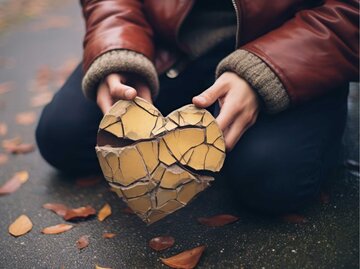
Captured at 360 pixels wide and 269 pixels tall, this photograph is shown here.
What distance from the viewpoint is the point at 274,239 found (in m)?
1.45

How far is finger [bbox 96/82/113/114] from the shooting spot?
146 cm

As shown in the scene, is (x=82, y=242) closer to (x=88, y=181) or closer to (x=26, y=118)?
(x=88, y=181)

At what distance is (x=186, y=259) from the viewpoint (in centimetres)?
138

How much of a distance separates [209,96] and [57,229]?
82cm

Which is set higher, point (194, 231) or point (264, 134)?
point (264, 134)

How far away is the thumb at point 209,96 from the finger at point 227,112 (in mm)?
36

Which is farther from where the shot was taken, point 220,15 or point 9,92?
point 9,92

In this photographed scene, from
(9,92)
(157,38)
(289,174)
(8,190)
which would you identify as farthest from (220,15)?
(9,92)

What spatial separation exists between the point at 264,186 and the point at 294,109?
30 cm

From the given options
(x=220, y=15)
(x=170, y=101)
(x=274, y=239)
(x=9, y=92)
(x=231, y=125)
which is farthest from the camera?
(x=9, y=92)

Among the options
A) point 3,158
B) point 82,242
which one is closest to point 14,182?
point 3,158

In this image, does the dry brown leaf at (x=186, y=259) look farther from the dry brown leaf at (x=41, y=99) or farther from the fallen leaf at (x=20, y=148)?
the dry brown leaf at (x=41, y=99)

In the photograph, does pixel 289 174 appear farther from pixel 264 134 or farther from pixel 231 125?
pixel 231 125

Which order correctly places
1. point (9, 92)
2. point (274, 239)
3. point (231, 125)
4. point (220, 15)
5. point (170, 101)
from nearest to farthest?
point (231, 125) → point (274, 239) → point (220, 15) → point (170, 101) → point (9, 92)
